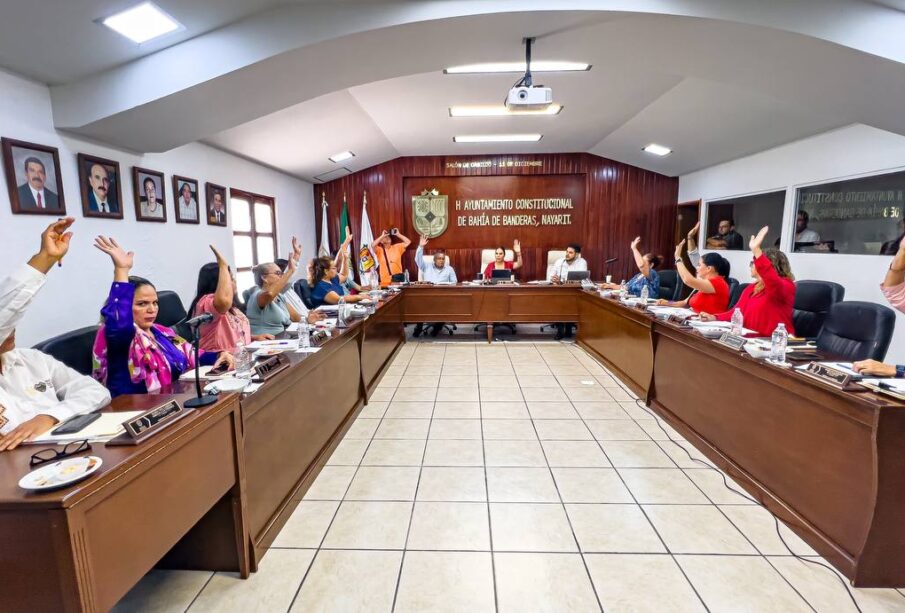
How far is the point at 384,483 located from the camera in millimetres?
2562

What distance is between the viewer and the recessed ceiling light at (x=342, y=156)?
692cm

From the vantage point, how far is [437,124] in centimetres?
622

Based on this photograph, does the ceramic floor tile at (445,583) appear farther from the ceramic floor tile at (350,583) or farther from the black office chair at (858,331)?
the black office chair at (858,331)

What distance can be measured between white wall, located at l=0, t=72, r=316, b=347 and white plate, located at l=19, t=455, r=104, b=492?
238cm

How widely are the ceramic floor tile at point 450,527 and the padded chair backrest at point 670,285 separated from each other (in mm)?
4901

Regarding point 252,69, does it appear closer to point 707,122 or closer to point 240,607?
point 240,607

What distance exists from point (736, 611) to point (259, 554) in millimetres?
2009

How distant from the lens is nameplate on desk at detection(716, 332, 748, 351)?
2.48 metres

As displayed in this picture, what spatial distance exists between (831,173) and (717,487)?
159 inches

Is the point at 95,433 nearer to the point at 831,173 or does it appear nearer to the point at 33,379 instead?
the point at 33,379

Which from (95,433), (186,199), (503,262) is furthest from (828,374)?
(503,262)

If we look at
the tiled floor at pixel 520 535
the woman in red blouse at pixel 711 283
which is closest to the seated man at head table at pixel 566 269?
the woman in red blouse at pixel 711 283

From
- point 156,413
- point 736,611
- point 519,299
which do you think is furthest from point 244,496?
point 519,299

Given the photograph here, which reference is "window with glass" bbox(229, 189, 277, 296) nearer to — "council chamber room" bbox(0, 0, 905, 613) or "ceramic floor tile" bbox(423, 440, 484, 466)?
"council chamber room" bbox(0, 0, 905, 613)
